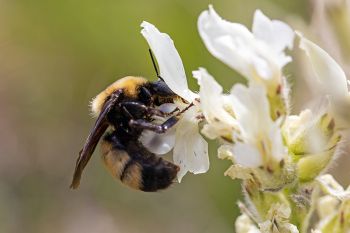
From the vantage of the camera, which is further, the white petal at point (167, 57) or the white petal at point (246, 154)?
the white petal at point (167, 57)

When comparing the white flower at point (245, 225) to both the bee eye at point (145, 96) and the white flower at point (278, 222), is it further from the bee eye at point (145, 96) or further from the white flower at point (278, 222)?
the bee eye at point (145, 96)

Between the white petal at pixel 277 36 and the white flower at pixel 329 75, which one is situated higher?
the white petal at pixel 277 36

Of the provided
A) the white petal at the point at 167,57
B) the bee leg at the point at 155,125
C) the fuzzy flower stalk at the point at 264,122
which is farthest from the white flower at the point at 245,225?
the white petal at the point at 167,57

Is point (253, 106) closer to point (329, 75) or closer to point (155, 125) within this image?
point (329, 75)

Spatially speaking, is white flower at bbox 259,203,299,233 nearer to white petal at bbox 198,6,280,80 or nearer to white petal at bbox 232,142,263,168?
white petal at bbox 232,142,263,168

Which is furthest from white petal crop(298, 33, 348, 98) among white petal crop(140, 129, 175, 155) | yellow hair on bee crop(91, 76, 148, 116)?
yellow hair on bee crop(91, 76, 148, 116)

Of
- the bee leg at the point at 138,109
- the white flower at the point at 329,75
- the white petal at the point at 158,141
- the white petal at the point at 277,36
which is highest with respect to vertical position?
the white petal at the point at 277,36
